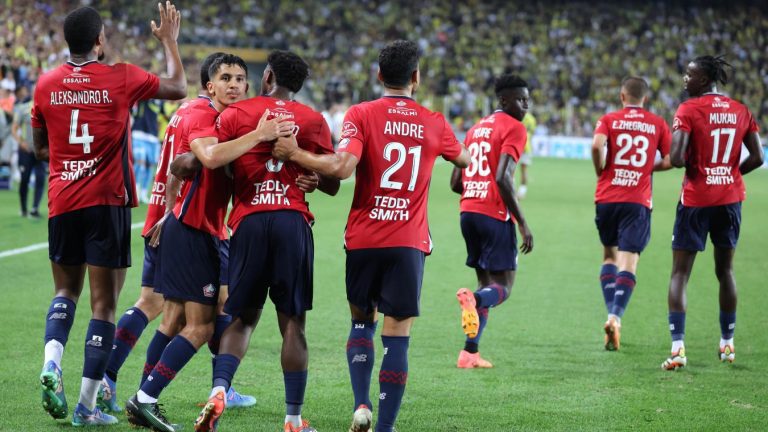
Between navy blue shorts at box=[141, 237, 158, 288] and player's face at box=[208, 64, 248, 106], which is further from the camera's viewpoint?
navy blue shorts at box=[141, 237, 158, 288]

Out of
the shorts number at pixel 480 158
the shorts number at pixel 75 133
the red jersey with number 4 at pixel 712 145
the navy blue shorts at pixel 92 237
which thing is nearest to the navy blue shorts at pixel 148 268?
the navy blue shorts at pixel 92 237

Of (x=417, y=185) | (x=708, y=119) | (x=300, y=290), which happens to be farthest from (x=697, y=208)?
(x=300, y=290)

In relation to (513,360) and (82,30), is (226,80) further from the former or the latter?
(513,360)

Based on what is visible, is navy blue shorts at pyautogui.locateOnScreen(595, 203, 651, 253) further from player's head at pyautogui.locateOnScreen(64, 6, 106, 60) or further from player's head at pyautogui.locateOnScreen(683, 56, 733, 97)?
player's head at pyautogui.locateOnScreen(64, 6, 106, 60)

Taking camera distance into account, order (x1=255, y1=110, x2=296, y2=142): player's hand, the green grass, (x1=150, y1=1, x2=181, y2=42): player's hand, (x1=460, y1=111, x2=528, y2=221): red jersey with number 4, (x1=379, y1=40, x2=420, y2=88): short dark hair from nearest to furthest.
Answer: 1. (x1=255, y1=110, x2=296, y2=142): player's hand
2. (x1=379, y1=40, x2=420, y2=88): short dark hair
3. (x1=150, y1=1, x2=181, y2=42): player's hand
4. the green grass
5. (x1=460, y1=111, x2=528, y2=221): red jersey with number 4

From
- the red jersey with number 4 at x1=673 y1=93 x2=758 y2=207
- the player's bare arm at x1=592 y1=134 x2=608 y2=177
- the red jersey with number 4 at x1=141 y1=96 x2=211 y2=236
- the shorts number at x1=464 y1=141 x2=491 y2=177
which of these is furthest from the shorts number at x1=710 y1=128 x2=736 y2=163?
the red jersey with number 4 at x1=141 y1=96 x2=211 y2=236

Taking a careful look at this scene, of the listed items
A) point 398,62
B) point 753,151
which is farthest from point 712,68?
point 398,62

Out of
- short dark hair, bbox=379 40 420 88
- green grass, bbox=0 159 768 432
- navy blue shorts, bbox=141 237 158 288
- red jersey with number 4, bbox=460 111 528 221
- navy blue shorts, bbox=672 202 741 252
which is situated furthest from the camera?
navy blue shorts, bbox=672 202 741 252

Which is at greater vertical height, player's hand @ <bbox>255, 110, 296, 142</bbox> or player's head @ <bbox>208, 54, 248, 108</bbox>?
player's head @ <bbox>208, 54, 248, 108</bbox>

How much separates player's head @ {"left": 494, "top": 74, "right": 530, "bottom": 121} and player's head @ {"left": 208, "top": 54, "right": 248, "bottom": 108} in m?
2.74

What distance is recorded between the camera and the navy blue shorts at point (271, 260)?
5.31 meters

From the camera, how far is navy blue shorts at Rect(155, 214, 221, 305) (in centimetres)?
558

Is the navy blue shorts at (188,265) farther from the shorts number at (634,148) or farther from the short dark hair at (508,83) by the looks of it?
the shorts number at (634,148)

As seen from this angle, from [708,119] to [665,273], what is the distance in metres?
5.58
